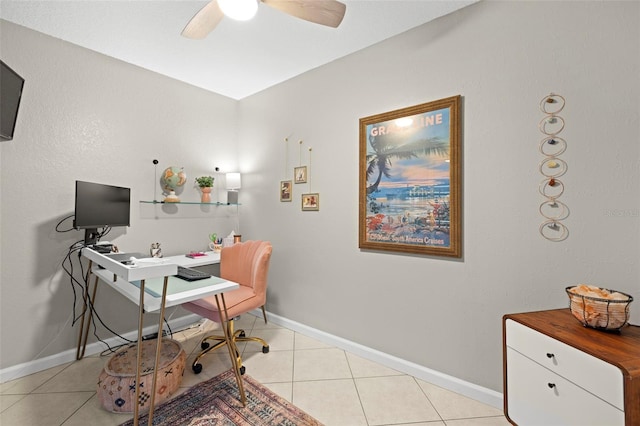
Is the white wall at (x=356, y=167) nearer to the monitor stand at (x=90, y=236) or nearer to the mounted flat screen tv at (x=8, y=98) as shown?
the monitor stand at (x=90, y=236)

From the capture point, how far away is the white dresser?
962 mm

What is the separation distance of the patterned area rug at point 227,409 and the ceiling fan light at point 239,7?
241 centimetres

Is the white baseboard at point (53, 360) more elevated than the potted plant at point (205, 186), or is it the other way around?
the potted plant at point (205, 186)

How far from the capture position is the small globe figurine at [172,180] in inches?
113

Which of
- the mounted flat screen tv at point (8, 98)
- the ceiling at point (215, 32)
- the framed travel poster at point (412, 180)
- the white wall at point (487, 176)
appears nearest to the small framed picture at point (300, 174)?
the white wall at point (487, 176)

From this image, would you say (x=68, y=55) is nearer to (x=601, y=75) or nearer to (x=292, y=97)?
(x=292, y=97)

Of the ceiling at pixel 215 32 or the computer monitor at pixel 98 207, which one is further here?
the computer monitor at pixel 98 207

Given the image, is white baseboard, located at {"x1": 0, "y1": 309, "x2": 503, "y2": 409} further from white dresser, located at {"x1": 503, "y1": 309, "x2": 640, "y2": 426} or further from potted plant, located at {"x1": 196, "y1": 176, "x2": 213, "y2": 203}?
potted plant, located at {"x1": 196, "y1": 176, "x2": 213, "y2": 203}

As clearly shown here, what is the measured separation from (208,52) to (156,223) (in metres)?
1.79

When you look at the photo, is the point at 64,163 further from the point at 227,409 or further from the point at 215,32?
the point at 227,409

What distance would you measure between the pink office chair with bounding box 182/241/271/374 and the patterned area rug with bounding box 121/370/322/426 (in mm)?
233

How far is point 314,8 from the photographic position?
1593mm

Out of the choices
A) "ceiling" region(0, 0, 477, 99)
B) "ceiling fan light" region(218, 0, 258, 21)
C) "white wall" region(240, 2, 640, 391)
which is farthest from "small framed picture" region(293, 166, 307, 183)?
"ceiling fan light" region(218, 0, 258, 21)

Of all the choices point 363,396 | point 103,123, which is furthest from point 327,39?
point 363,396
